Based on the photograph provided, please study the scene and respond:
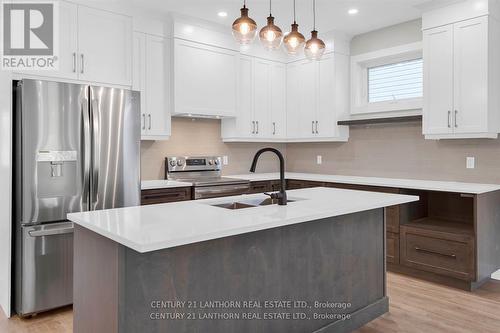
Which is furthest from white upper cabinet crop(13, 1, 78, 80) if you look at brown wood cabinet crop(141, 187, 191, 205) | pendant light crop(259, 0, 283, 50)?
pendant light crop(259, 0, 283, 50)

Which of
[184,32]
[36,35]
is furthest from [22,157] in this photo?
[184,32]

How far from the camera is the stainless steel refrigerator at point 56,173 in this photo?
284 centimetres

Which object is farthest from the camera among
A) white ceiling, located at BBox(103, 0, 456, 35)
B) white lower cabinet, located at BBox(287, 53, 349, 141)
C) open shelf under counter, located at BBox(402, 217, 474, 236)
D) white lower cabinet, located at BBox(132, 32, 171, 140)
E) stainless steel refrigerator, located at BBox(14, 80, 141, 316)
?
white lower cabinet, located at BBox(287, 53, 349, 141)

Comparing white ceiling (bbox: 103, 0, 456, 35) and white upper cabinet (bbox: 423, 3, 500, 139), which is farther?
white ceiling (bbox: 103, 0, 456, 35)

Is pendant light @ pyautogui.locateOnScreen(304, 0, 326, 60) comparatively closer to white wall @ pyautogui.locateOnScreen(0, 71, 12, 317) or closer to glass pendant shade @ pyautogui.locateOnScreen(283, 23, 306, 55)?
glass pendant shade @ pyautogui.locateOnScreen(283, 23, 306, 55)

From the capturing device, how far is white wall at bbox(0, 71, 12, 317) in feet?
9.35

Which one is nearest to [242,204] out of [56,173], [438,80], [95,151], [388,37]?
[95,151]

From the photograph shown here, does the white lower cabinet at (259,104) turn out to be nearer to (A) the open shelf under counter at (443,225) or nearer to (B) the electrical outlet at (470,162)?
(A) the open shelf under counter at (443,225)

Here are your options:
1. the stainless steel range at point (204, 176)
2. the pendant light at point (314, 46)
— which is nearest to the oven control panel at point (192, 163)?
the stainless steel range at point (204, 176)

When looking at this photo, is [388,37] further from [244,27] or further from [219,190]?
[244,27]

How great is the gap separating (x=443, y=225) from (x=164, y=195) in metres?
2.70

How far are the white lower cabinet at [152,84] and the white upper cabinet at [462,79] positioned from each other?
264 centimetres

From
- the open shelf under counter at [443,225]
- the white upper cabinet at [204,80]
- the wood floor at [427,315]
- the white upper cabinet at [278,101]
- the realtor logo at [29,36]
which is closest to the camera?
the wood floor at [427,315]

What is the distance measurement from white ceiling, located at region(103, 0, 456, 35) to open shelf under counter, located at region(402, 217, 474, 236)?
2.10 meters
